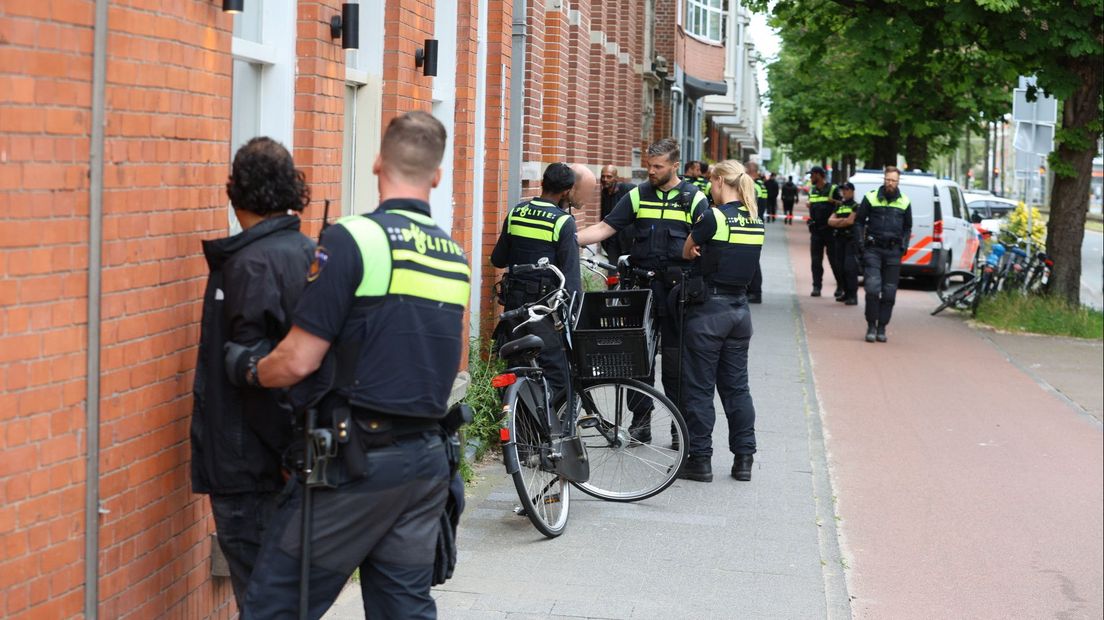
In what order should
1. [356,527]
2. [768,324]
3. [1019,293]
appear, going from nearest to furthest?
[356,527] → [768,324] → [1019,293]

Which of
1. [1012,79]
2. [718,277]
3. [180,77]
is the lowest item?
[718,277]

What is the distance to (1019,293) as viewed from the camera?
63.4 feet

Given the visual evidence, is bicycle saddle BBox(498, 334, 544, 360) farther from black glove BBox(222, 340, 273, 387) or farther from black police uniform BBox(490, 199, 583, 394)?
black glove BBox(222, 340, 273, 387)

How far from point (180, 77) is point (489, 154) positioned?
19.0 ft

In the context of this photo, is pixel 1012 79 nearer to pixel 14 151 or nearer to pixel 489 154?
pixel 489 154

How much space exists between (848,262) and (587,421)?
519 inches

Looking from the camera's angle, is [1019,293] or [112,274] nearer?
[112,274]

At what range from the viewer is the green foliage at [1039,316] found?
18.0m

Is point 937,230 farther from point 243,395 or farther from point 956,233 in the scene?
point 243,395

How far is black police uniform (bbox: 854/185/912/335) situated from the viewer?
16.2 meters

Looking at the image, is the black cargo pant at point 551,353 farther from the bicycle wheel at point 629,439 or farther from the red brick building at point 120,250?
the red brick building at point 120,250

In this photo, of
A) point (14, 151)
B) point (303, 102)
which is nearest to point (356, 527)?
point (14, 151)

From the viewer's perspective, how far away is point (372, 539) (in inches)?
152

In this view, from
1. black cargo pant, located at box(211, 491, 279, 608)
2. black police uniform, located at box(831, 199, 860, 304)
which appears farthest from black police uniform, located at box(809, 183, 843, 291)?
black cargo pant, located at box(211, 491, 279, 608)
